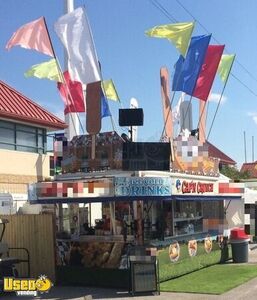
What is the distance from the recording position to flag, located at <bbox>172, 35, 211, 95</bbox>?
1758cm

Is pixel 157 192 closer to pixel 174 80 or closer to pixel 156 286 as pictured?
pixel 156 286

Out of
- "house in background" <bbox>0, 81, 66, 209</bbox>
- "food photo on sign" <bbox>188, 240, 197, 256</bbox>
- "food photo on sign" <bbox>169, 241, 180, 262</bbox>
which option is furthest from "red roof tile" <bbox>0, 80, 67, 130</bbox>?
"food photo on sign" <bbox>169, 241, 180, 262</bbox>

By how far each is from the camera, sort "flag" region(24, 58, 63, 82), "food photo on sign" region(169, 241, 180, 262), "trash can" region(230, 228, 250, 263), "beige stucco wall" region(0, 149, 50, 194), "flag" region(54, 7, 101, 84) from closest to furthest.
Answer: "food photo on sign" region(169, 241, 180, 262)
"flag" region(54, 7, 101, 84)
"trash can" region(230, 228, 250, 263)
"flag" region(24, 58, 63, 82)
"beige stucco wall" region(0, 149, 50, 194)

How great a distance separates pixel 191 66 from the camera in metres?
17.6

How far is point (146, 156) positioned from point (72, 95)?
4437 mm

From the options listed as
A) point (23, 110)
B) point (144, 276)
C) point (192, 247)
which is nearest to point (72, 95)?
point (192, 247)

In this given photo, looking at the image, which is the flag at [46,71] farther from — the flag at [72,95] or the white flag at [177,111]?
the white flag at [177,111]

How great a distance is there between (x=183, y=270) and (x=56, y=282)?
3687 mm

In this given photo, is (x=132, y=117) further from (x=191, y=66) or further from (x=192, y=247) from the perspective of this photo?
(x=192, y=247)

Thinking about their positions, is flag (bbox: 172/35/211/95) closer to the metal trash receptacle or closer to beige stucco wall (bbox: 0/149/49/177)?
the metal trash receptacle

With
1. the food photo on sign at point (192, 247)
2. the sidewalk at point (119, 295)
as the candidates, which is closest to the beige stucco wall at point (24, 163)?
the food photo on sign at point (192, 247)

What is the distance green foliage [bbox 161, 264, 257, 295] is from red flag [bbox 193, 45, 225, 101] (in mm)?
5467

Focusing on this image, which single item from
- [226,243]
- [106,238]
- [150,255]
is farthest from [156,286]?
[226,243]

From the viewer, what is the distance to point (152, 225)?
50.6ft
